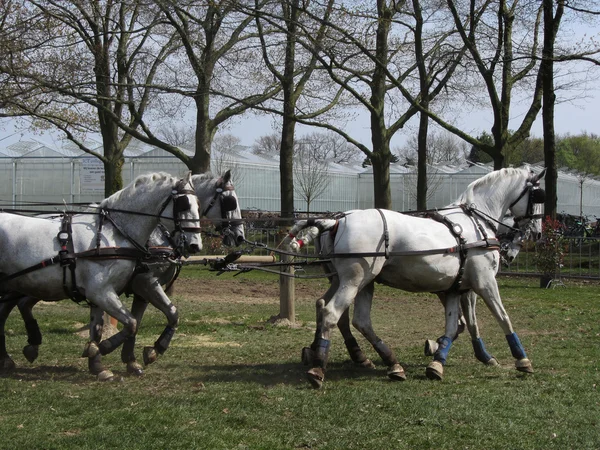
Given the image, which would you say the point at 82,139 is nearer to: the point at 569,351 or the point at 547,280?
the point at 547,280

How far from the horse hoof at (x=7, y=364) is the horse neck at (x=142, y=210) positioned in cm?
217

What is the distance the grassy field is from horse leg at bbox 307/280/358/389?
0.16 meters

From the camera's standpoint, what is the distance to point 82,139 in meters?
27.4

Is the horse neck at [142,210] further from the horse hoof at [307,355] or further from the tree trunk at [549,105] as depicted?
the tree trunk at [549,105]

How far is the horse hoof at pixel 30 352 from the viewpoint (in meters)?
9.16

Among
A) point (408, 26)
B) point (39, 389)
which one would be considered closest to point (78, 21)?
point (408, 26)

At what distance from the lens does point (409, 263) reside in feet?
27.8

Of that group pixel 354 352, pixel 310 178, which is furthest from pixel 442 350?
pixel 310 178

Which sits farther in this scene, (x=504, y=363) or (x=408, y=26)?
(x=408, y=26)

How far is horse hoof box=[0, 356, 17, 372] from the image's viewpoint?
357 inches

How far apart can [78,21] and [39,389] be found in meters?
15.3

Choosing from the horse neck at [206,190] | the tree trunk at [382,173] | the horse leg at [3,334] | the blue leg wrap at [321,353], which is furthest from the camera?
the tree trunk at [382,173]

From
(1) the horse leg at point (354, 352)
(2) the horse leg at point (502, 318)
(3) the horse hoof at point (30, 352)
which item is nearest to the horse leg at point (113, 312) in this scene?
(3) the horse hoof at point (30, 352)

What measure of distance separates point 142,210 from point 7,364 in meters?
2.45
